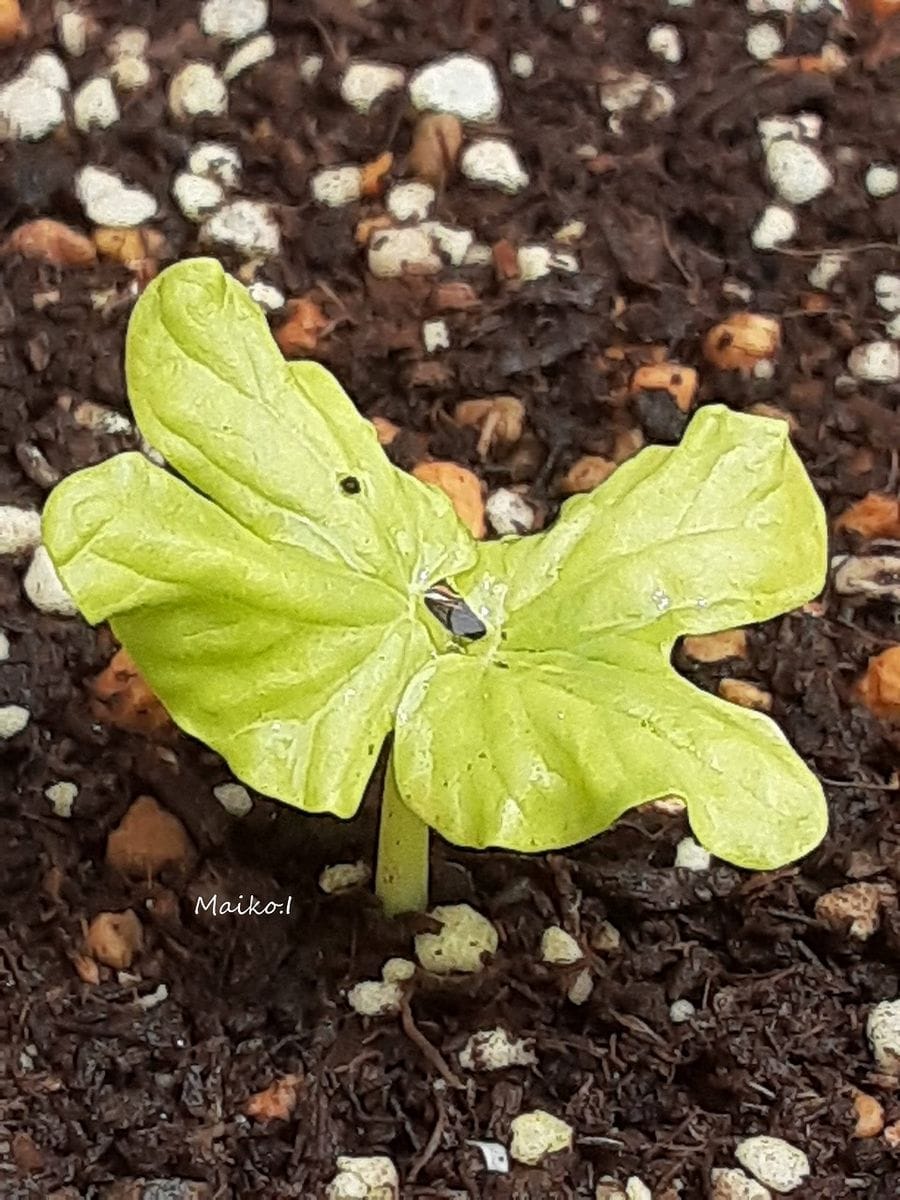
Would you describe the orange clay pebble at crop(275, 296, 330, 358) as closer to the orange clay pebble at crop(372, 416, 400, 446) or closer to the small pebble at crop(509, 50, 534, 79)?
the orange clay pebble at crop(372, 416, 400, 446)

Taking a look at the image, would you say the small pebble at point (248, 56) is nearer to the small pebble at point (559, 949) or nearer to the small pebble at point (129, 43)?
the small pebble at point (129, 43)

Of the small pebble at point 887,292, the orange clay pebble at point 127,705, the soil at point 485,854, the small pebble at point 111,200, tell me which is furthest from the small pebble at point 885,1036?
the small pebble at point 111,200

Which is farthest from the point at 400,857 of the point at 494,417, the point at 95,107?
Result: the point at 95,107

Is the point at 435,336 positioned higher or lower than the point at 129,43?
lower

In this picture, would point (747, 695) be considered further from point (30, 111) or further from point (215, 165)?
point (30, 111)

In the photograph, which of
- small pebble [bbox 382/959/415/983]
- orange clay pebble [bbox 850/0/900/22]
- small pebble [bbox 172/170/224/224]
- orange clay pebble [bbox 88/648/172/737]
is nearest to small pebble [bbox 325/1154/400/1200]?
small pebble [bbox 382/959/415/983]
